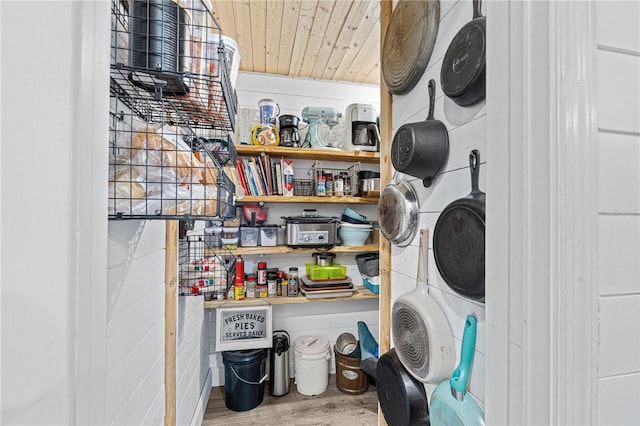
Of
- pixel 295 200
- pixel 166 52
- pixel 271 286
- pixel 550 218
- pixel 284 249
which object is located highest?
pixel 166 52

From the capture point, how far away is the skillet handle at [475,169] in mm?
758

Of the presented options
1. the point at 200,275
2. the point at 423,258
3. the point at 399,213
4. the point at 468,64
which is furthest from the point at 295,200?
the point at 468,64

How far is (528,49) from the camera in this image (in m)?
0.44

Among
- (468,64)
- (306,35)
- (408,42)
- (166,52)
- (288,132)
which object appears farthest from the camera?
(288,132)

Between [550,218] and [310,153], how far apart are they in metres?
1.80

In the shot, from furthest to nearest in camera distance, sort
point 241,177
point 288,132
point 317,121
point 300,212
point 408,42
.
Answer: point 300,212 → point 317,121 → point 288,132 → point 241,177 → point 408,42

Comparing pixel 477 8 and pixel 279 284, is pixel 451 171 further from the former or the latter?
pixel 279 284

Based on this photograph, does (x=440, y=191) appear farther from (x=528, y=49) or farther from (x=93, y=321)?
(x=93, y=321)

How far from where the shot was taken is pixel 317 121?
2215 mm

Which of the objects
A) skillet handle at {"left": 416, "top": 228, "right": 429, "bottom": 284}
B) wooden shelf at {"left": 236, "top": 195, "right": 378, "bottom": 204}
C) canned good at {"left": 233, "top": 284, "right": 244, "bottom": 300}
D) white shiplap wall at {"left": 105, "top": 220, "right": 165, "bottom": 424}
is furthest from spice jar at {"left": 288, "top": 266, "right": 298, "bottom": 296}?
skillet handle at {"left": 416, "top": 228, "right": 429, "bottom": 284}

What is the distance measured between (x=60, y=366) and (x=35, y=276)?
12 cm

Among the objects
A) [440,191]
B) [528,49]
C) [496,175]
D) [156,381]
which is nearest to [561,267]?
[496,175]

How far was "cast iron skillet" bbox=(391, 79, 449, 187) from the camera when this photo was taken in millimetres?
911

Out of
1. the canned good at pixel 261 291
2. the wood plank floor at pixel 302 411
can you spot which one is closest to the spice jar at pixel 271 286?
the canned good at pixel 261 291
